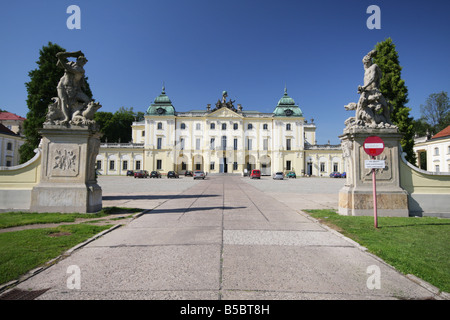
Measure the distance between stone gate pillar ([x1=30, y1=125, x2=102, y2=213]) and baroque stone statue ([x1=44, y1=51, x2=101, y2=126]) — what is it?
0.98ft

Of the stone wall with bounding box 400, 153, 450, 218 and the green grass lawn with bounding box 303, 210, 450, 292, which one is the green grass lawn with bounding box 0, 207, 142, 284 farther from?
the stone wall with bounding box 400, 153, 450, 218

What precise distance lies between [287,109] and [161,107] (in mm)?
33986

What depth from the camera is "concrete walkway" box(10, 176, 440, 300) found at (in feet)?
9.86

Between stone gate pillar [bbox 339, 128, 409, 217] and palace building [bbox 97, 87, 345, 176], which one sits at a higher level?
palace building [bbox 97, 87, 345, 176]

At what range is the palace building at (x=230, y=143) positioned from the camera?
6544 cm

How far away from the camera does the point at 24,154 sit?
748 inches

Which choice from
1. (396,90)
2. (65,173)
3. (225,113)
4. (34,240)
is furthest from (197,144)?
(34,240)

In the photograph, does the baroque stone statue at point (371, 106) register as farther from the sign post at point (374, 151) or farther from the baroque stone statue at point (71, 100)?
the baroque stone statue at point (71, 100)

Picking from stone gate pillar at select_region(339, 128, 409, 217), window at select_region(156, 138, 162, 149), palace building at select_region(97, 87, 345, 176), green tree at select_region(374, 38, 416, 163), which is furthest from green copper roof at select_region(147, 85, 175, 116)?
stone gate pillar at select_region(339, 128, 409, 217)

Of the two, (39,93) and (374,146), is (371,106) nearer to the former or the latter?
(374,146)
